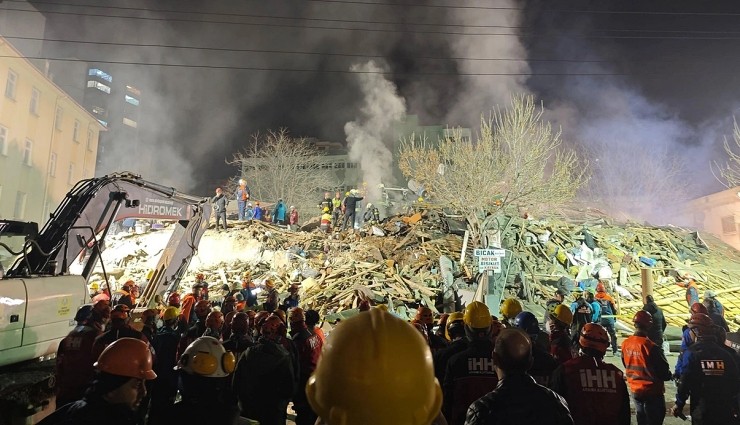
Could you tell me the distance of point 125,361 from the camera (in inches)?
91.4

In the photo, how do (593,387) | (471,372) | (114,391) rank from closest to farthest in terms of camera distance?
(114,391), (593,387), (471,372)

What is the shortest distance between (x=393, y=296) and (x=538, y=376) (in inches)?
450

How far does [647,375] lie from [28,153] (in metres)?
41.3

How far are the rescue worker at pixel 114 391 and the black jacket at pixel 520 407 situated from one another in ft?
6.37

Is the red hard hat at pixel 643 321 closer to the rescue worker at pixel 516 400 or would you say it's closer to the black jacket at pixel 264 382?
the rescue worker at pixel 516 400

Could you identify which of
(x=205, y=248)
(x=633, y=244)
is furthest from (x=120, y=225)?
(x=633, y=244)

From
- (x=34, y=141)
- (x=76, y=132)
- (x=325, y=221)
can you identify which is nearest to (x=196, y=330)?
(x=325, y=221)

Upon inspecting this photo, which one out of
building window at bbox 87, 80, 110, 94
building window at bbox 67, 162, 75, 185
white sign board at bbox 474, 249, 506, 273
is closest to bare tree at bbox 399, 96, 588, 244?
white sign board at bbox 474, 249, 506, 273

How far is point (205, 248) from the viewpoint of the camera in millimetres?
20938

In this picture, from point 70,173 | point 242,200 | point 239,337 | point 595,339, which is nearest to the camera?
point 595,339

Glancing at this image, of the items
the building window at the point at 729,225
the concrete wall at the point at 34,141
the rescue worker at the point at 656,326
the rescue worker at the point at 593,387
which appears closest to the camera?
the rescue worker at the point at 593,387

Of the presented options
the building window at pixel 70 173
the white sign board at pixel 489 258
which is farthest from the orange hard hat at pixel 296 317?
the building window at pixel 70 173

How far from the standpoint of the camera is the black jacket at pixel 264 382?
419 centimetres

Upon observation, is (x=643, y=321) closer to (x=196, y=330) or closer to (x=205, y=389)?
(x=205, y=389)
